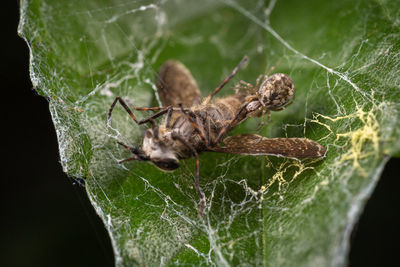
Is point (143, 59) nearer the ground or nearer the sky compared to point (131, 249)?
nearer the sky

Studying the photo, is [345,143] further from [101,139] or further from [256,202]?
[101,139]

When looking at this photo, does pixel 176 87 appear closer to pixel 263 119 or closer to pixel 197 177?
pixel 263 119

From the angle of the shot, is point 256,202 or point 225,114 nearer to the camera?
point 256,202

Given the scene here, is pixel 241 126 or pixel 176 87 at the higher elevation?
pixel 176 87

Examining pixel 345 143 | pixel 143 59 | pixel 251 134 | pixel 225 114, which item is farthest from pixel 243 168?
pixel 143 59

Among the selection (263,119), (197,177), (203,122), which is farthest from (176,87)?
(197,177)

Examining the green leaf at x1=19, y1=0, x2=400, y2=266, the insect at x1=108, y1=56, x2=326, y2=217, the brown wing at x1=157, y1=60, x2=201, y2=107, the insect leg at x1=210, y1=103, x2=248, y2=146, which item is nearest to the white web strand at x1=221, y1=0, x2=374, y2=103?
the green leaf at x1=19, y1=0, x2=400, y2=266

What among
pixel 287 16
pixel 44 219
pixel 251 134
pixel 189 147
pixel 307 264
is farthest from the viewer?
pixel 287 16
